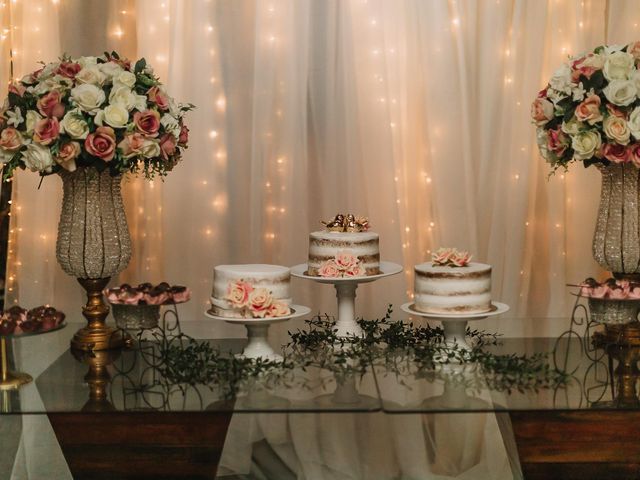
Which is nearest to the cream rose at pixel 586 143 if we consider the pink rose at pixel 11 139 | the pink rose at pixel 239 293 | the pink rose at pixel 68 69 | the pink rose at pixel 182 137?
the pink rose at pixel 239 293

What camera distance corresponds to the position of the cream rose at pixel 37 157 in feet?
5.98

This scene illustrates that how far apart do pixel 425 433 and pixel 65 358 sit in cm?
108

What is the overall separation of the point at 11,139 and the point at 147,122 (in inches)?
11.8

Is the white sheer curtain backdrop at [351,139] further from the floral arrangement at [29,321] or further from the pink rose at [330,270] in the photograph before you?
the floral arrangement at [29,321]

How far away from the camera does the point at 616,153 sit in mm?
1822

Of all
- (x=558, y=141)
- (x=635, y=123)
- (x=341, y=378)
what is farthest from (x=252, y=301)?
(x=635, y=123)

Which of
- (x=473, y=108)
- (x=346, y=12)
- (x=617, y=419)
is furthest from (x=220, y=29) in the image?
(x=617, y=419)

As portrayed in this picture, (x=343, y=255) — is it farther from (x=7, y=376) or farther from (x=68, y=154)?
(x=7, y=376)

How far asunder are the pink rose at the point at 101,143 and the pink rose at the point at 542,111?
0.97m

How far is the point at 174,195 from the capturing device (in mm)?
2553

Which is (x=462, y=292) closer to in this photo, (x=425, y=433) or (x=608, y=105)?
(x=608, y=105)

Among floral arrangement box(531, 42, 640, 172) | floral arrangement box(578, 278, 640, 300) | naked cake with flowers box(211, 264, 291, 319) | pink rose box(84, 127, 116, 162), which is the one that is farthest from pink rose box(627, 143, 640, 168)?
pink rose box(84, 127, 116, 162)

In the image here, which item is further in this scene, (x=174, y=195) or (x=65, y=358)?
(x=174, y=195)

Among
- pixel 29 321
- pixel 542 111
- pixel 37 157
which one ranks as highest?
pixel 542 111
